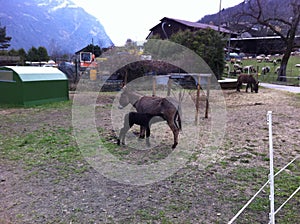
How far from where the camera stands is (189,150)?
470 centimetres

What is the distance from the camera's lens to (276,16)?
20.4 meters

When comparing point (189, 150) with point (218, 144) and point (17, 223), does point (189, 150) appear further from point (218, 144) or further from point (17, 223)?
point (17, 223)

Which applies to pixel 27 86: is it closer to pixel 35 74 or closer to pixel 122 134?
pixel 35 74

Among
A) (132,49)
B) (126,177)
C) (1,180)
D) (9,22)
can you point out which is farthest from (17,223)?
(9,22)

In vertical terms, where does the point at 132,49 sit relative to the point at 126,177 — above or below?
above

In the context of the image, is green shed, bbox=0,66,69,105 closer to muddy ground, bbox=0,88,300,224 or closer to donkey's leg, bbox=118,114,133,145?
muddy ground, bbox=0,88,300,224

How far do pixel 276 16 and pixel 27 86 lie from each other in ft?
64.7

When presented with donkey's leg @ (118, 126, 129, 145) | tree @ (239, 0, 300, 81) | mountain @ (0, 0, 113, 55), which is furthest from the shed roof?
mountain @ (0, 0, 113, 55)

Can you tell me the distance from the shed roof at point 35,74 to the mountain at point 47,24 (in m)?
65.7

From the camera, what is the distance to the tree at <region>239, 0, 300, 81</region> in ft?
62.3

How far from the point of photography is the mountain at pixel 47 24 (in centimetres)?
8438

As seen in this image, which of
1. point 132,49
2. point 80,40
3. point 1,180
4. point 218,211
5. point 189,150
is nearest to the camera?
point 218,211

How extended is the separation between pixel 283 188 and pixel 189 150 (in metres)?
1.79

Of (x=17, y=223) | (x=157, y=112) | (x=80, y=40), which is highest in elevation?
(x=80, y=40)
